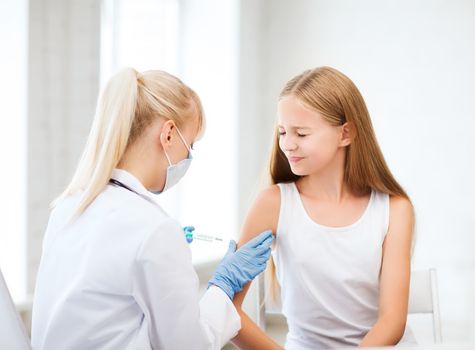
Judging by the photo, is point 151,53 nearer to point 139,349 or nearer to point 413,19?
point 413,19

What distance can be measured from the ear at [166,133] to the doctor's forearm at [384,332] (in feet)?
2.04

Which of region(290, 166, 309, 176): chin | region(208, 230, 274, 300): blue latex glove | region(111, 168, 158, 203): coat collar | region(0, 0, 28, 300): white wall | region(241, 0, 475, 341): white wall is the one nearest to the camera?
region(111, 168, 158, 203): coat collar

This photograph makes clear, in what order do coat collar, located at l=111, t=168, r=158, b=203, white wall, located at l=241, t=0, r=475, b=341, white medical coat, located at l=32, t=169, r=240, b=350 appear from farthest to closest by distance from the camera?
white wall, located at l=241, t=0, r=475, b=341
coat collar, located at l=111, t=168, r=158, b=203
white medical coat, located at l=32, t=169, r=240, b=350

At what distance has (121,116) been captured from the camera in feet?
3.43

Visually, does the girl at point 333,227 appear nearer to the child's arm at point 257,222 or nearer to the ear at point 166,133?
the child's arm at point 257,222

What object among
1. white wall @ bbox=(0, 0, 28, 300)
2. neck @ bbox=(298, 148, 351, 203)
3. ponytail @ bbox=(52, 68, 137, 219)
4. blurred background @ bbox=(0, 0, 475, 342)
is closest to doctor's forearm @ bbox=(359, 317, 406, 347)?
neck @ bbox=(298, 148, 351, 203)

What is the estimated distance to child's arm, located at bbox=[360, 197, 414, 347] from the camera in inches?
50.8

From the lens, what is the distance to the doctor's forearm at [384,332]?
1280 mm

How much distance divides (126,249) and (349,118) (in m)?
0.67

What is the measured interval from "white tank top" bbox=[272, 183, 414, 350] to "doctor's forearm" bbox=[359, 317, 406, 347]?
0.09 metres

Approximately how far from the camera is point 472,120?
9.47 feet

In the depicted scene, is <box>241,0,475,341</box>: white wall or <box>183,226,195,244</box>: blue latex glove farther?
<box>241,0,475,341</box>: white wall

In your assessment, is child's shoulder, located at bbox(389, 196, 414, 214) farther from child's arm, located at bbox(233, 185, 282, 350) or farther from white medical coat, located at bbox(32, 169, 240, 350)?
white medical coat, located at bbox(32, 169, 240, 350)

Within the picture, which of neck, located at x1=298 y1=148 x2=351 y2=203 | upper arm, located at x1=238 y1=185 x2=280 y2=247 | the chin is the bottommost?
upper arm, located at x1=238 y1=185 x2=280 y2=247
